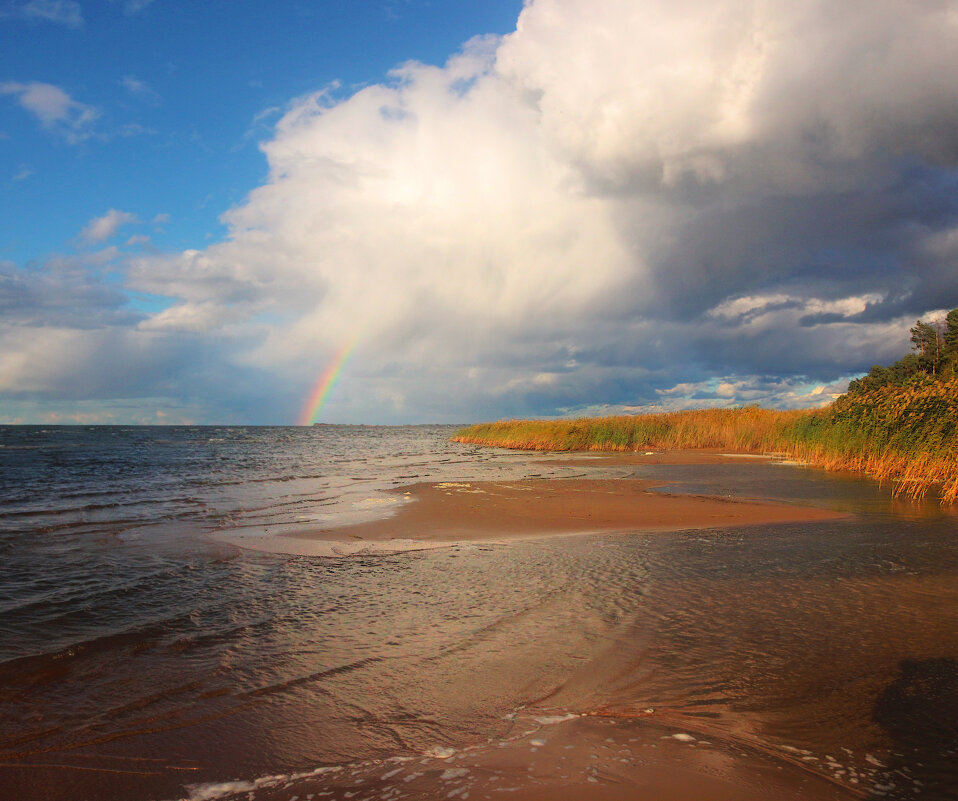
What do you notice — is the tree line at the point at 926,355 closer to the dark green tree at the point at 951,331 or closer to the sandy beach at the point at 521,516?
the dark green tree at the point at 951,331

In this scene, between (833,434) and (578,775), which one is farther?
(833,434)

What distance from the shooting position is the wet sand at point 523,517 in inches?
436

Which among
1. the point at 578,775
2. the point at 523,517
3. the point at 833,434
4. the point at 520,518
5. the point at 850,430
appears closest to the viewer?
the point at 578,775

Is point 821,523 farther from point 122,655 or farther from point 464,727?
point 122,655

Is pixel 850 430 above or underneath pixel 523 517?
above

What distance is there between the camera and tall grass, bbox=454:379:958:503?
55.9ft

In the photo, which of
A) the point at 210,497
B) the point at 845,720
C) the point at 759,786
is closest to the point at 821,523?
the point at 845,720

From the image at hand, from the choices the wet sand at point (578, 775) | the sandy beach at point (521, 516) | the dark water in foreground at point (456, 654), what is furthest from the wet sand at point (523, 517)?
the wet sand at point (578, 775)

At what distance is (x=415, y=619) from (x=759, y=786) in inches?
151

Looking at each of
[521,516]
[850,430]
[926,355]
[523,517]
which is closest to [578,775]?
[523,517]

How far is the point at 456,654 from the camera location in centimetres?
539

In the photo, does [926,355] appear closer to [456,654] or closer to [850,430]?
[850,430]

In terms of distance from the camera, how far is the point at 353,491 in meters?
19.7

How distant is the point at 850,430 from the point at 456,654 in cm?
2286
